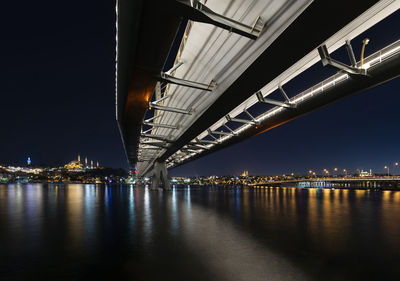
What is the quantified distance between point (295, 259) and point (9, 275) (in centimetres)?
767

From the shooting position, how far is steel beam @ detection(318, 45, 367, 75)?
35.6 ft

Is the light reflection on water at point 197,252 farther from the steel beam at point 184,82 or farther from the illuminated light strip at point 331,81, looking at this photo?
the illuminated light strip at point 331,81

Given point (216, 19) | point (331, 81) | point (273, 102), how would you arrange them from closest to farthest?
point (216, 19) < point (331, 81) < point (273, 102)

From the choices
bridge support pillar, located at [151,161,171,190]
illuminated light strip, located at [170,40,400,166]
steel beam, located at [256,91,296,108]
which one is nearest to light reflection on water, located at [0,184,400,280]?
illuminated light strip, located at [170,40,400,166]

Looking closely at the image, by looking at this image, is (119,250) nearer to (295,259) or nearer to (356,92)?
(295,259)

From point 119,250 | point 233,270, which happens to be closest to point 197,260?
point 233,270

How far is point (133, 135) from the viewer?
2562cm

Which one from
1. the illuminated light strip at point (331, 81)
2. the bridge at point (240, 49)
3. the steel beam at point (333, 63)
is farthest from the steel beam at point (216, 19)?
the illuminated light strip at point (331, 81)

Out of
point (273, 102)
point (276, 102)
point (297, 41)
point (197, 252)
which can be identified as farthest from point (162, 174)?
point (297, 41)

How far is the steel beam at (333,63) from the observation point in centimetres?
1084

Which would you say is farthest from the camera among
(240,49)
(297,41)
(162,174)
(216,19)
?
(162,174)

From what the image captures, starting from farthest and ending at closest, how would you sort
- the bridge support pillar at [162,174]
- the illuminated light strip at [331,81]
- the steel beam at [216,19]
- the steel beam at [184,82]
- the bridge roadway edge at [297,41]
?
the bridge support pillar at [162,174]
the steel beam at [184,82]
the illuminated light strip at [331,81]
the bridge roadway edge at [297,41]
the steel beam at [216,19]

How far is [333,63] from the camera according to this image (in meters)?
11.2

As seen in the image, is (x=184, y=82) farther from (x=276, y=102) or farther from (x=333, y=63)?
(x=276, y=102)
